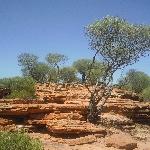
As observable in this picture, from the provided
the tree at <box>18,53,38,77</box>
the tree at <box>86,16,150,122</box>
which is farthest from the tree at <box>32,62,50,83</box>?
the tree at <box>86,16,150,122</box>

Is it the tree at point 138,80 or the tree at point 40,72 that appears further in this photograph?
the tree at point 40,72

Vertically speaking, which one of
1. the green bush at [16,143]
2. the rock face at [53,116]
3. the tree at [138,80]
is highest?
the tree at [138,80]

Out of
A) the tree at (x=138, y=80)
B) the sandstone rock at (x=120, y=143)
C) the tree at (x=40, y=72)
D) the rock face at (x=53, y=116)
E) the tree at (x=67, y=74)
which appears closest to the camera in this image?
the sandstone rock at (x=120, y=143)

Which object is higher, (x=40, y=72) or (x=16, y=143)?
(x=40, y=72)

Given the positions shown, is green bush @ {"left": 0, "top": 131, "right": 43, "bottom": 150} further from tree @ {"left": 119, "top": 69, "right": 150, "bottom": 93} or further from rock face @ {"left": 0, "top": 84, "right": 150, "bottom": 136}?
tree @ {"left": 119, "top": 69, "right": 150, "bottom": 93}

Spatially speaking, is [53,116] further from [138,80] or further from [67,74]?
[67,74]

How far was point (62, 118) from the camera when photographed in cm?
2512

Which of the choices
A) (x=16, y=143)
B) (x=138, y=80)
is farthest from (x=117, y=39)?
(x=138, y=80)

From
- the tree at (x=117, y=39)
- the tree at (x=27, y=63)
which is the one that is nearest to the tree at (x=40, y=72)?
the tree at (x=27, y=63)

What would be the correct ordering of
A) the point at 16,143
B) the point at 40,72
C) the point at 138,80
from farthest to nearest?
the point at 40,72 < the point at 138,80 < the point at 16,143

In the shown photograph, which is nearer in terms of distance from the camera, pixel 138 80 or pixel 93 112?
pixel 93 112

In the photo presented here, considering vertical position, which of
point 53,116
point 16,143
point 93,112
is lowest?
point 16,143

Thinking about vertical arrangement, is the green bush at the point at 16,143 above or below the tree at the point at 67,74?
below

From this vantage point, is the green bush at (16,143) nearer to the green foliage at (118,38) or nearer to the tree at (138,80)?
the green foliage at (118,38)
